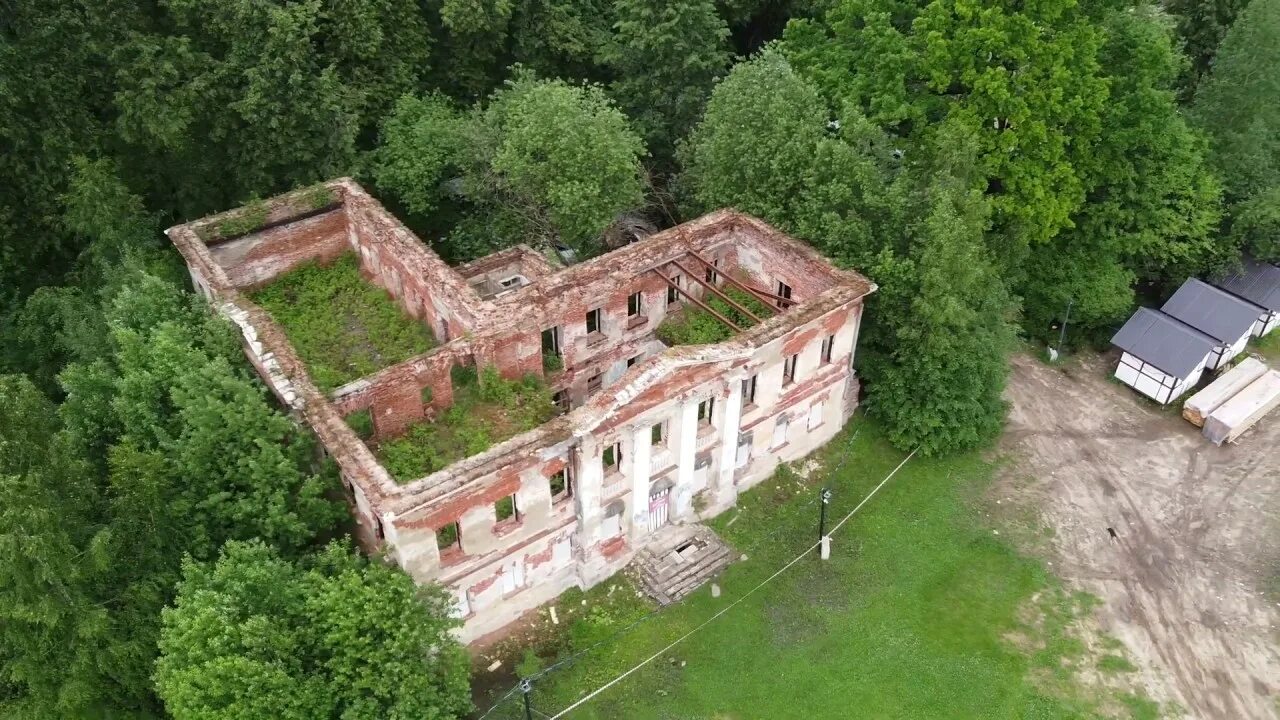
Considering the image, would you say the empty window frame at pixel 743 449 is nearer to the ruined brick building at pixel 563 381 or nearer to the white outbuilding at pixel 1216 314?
the ruined brick building at pixel 563 381

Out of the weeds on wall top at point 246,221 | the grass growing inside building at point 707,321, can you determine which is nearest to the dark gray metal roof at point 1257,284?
the grass growing inside building at point 707,321

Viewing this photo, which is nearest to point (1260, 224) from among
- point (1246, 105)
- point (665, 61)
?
point (1246, 105)

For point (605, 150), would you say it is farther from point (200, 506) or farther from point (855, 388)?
point (200, 506)

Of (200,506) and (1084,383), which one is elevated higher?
(200,506)

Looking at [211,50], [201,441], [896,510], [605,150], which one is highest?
[211,50]

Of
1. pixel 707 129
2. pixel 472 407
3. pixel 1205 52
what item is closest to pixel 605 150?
pixel 707 129

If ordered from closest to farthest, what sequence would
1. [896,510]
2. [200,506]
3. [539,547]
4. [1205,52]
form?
[200,506] < [539,547] < [896,510] < [1205,52]

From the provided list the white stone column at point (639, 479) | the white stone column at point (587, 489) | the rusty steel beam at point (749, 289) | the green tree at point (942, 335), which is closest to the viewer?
the white stone column at point (587, 489)
